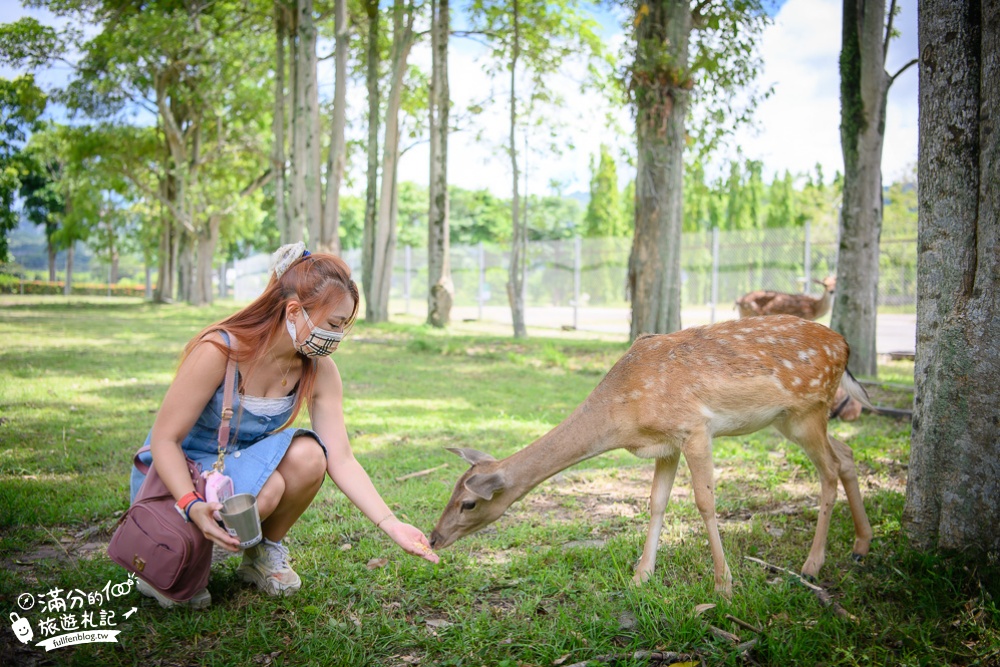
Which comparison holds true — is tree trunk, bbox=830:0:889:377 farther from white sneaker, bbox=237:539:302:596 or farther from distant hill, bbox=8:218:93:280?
distant hill, bbox=8:218:93:280

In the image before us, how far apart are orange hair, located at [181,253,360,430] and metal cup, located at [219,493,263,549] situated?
26.0 inches

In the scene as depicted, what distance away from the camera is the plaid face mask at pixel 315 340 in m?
3.27

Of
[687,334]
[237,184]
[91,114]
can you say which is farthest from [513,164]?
[237,184]

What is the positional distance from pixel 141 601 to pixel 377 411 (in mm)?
4643

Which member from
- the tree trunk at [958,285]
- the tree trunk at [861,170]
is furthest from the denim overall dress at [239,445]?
the tree trunk at [861,170]

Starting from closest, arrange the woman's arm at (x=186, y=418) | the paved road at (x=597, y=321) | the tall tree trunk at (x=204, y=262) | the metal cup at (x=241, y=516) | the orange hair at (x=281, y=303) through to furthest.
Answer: the metal cup at (x=241, y=516) < the woman's arm at (x=186, y=418) < the orange hair at (x=281, y=303) < the paved road at (x=597, y=321) < the tall tree trunk at (x=204, y=262)

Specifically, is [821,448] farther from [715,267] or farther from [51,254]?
[51,254]

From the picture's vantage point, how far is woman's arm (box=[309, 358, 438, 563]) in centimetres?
344

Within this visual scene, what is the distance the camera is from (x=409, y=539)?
3285 millimetres

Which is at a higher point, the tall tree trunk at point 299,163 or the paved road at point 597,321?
the tall tree trunk at point 299,163

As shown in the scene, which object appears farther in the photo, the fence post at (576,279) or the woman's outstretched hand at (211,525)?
the fence post at (576,279)

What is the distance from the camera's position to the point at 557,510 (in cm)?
497

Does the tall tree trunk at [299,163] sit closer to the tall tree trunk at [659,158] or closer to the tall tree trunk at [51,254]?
the tall tree trunk at [659,158]

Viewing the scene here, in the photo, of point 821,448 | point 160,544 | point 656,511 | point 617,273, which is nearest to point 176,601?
point 160,544
